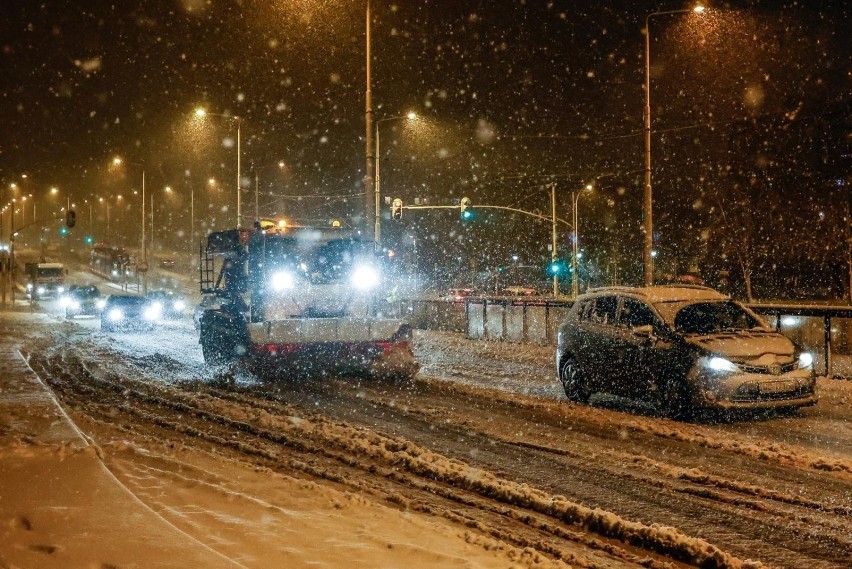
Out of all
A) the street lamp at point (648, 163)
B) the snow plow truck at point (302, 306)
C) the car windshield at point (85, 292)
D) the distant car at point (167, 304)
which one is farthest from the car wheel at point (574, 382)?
the car windshield at point (85, 292)

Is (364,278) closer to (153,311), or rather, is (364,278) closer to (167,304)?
(153,311)

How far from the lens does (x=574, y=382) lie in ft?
39.2

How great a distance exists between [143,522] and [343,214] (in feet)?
215

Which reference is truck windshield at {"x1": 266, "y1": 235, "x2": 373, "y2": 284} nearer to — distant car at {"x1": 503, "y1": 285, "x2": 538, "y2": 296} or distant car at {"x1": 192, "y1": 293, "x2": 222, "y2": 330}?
distant car at {"x1": 192, "y1": 293, "x2": 222, "y2": 330}

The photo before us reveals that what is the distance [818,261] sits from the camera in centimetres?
4894

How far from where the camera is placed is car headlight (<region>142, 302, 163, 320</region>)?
32.9 m

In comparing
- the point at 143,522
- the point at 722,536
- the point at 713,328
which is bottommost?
the point at 722,536

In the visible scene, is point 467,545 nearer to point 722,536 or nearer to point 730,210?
point 722,536

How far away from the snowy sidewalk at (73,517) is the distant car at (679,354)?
682 cm

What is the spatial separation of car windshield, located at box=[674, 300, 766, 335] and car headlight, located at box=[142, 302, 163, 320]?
86.8 feet

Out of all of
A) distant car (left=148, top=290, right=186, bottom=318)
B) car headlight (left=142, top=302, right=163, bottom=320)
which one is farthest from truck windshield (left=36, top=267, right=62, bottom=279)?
car headlight (left=142, top=302, right=163, bottom=320)

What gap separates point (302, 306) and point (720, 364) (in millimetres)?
7617

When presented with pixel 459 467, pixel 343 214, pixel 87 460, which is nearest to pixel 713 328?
pixel 459 467

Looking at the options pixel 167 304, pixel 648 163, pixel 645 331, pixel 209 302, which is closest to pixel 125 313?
pixel 167 304
